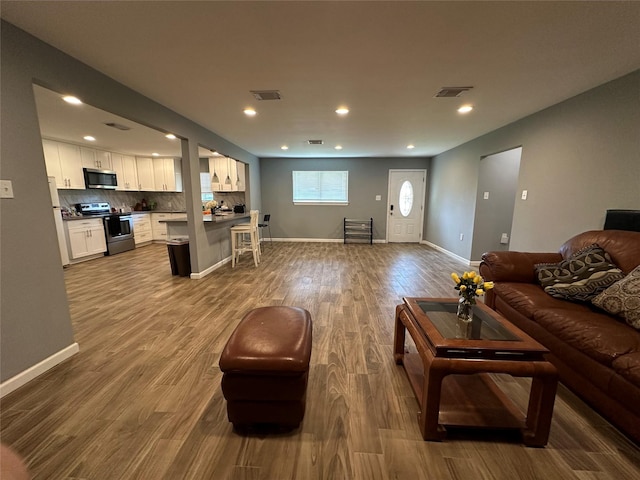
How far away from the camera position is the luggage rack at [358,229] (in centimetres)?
727

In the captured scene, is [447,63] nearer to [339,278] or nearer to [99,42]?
[99,42]

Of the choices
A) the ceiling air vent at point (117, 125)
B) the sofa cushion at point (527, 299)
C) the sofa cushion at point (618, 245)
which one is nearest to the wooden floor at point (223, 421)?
the sofa cushion at point (527, 299)

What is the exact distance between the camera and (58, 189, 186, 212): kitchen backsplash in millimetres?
5465

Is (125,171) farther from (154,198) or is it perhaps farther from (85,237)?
(85,237)

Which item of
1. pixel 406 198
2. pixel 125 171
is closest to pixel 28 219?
pixel 125 171

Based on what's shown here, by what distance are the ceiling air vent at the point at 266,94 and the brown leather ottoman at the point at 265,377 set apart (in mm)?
2395

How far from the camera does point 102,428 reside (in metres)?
1.47

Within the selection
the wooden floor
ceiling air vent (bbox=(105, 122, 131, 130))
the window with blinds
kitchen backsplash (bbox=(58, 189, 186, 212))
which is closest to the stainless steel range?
kitchen backsplash (bbox=(58, 189, 186, 212))

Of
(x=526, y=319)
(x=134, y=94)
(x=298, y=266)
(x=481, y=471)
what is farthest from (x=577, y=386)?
(x=134, y=94)

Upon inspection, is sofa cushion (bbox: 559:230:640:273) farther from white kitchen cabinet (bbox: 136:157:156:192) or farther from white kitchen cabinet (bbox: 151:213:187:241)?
white kitchen cabinet (bbox: 136:157:156:192)

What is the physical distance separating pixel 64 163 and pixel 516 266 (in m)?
7.57

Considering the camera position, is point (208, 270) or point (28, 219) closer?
point (28, 219)

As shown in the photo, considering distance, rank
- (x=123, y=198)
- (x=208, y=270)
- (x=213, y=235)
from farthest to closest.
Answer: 1. (x=123, y=198)
2. (x=213, y=235)
3. (x=208, y=270)

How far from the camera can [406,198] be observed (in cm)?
719
